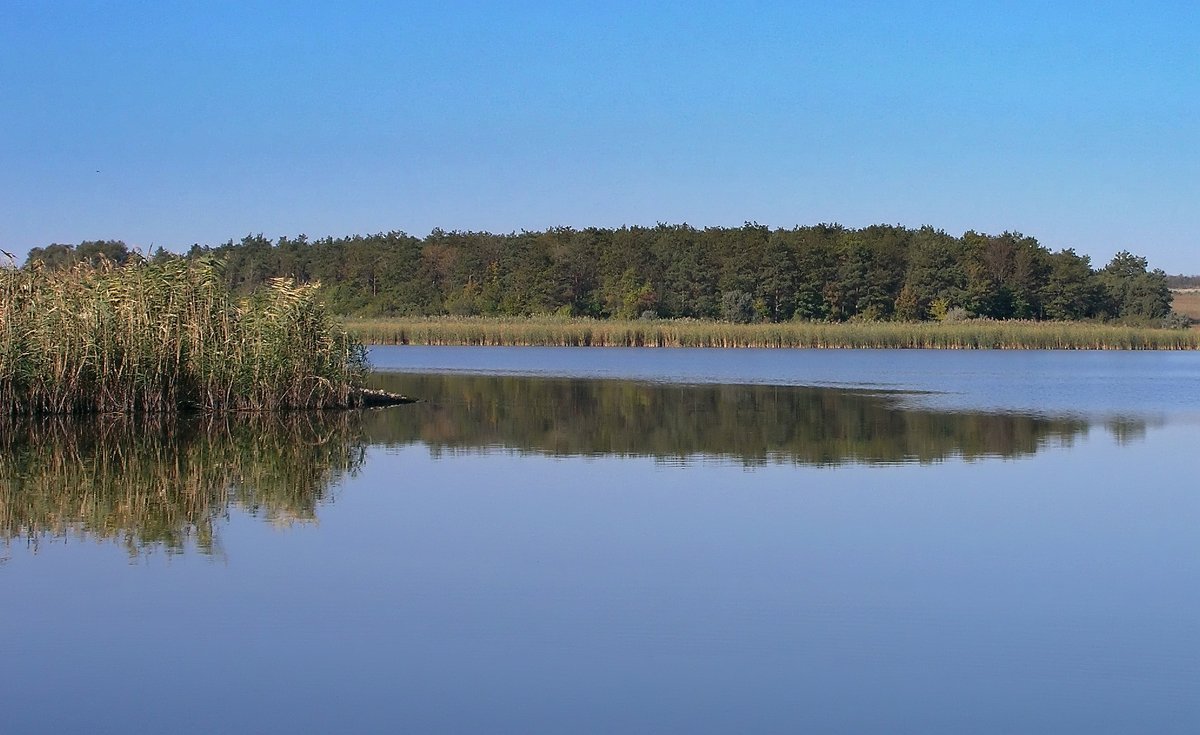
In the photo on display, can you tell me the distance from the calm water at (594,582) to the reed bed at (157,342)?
0.93m

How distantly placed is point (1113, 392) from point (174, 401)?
53.9 ft

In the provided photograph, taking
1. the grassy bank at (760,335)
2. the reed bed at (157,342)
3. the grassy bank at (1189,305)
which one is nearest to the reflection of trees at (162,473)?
the reed bed at (157,342)

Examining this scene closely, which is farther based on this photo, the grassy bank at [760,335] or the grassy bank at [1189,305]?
the grassy bank at [1189,305]

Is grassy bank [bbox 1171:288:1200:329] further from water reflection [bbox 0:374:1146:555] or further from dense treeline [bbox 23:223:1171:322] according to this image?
water reflection [bbox 0:374:1146:555]

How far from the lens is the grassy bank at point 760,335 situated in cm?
4719

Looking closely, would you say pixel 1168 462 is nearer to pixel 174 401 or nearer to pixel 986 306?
pixel 174 401

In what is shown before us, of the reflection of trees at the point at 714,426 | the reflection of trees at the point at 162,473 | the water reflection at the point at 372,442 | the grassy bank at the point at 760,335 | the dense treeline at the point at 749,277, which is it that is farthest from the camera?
the dense treeline at the point at 749,277

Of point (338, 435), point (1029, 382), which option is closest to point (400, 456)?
point (338, 435)

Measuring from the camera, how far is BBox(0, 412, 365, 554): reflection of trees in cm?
898

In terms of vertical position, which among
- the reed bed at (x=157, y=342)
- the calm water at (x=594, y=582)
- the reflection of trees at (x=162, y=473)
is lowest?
the calm water at (x=594, y=582)

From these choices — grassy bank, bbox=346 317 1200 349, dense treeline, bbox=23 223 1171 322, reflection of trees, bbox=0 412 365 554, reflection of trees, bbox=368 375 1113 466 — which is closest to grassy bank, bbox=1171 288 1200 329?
dense treeline, bbox=23 223 1171 322

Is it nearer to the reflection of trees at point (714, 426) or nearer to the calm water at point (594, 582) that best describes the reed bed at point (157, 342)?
the calm water at point (594, 582)

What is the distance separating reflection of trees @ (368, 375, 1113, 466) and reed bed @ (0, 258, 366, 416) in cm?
143

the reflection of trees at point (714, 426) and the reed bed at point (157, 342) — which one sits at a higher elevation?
the reed bed at point (157, 342)
